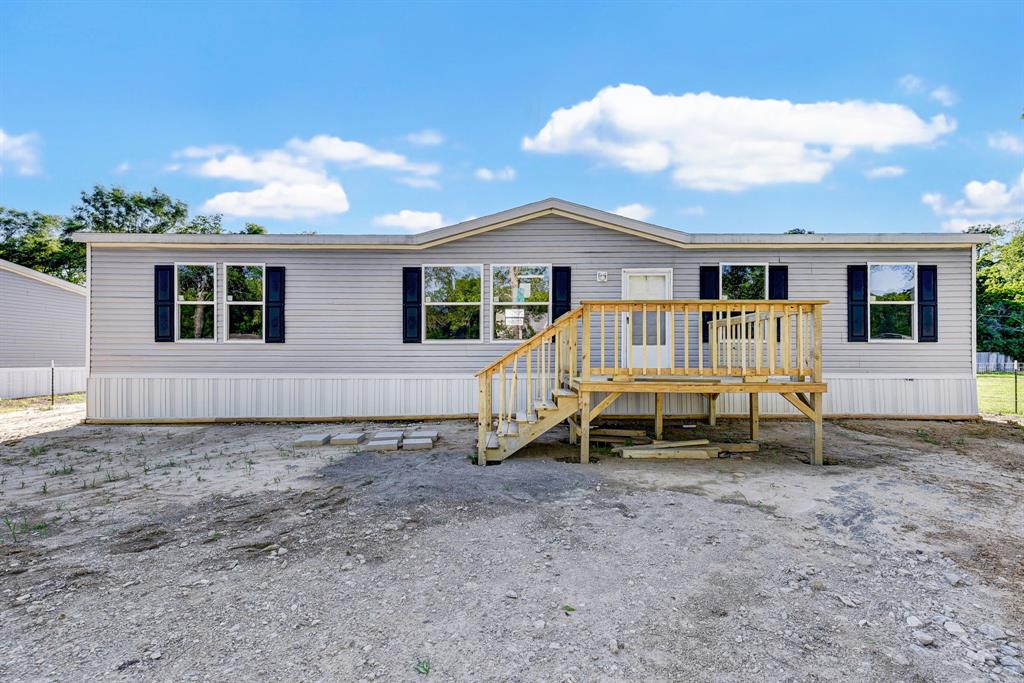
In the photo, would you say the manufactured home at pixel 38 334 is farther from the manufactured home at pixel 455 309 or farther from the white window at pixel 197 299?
the white window at pixel 197 299

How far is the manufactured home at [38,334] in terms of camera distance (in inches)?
481

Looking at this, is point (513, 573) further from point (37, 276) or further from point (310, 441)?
point (37, 276)

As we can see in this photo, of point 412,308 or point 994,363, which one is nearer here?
point 412,308

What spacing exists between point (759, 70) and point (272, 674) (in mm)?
19003

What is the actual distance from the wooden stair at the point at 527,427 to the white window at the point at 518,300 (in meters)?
2.87

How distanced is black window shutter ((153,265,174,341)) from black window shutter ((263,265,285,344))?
167cm

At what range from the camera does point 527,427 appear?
546cm

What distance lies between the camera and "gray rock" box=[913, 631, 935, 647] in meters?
2.14

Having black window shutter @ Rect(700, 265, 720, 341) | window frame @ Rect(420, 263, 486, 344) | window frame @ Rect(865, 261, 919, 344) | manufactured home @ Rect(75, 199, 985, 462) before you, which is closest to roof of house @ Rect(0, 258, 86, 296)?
manufactured home @ Rect(75, 199, 985, 462)

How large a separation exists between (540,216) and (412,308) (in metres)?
2.88

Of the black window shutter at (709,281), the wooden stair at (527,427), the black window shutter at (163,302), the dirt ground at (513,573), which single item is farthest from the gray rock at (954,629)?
the black window shutter at (163,302)

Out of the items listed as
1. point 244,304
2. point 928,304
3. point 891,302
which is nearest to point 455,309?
point 244,304

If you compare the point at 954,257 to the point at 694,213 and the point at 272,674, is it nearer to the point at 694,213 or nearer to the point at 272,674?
the point at 272,674

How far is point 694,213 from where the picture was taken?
2730cm
